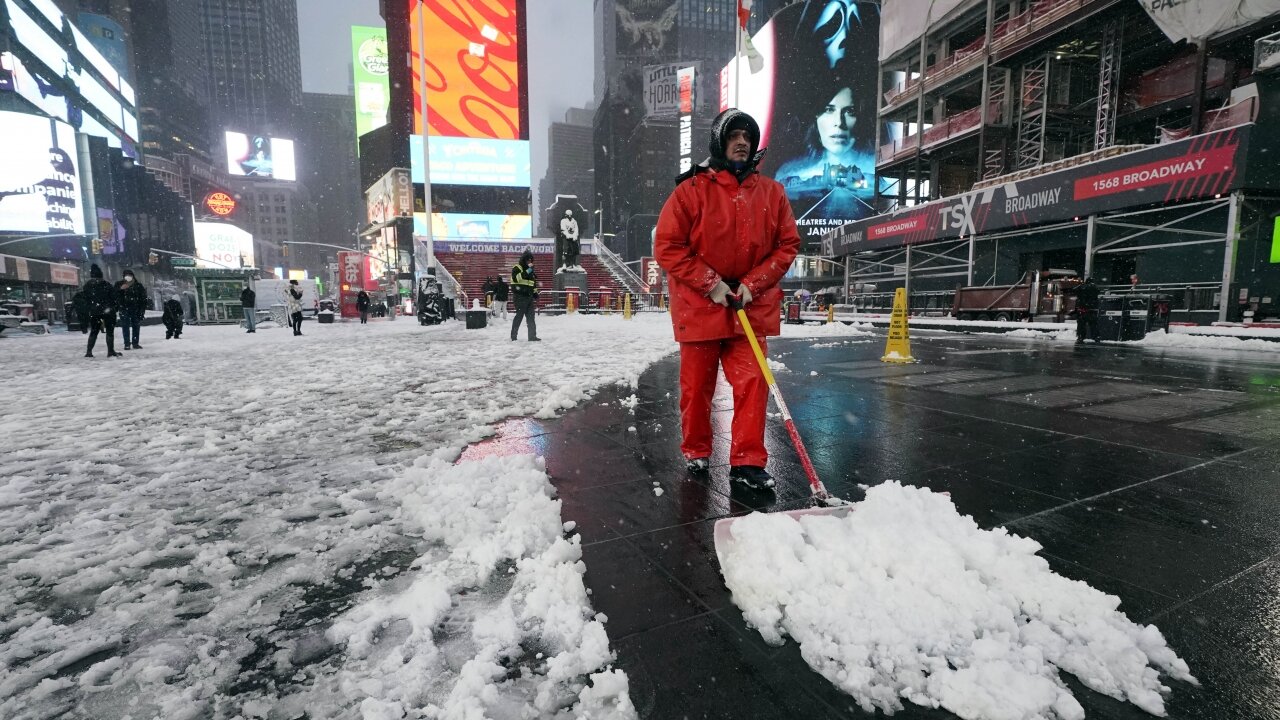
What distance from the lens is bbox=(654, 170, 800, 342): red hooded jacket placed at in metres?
2.96

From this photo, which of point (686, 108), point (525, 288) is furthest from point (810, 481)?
point (686, 108)

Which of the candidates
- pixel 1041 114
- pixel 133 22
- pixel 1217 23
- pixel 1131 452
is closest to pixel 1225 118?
pixel 1217 23

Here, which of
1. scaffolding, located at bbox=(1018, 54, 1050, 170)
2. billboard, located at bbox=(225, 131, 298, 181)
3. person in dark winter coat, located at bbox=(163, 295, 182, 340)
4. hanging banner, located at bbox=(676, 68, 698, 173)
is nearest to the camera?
person in dark winter coat, located at bbox=(163, 295, 182, 340)

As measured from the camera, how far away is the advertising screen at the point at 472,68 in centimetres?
5188

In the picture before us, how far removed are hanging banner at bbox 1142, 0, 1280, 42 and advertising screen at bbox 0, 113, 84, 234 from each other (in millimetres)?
58721

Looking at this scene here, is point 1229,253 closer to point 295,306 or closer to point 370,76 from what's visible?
point 295,306

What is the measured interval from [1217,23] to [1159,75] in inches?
165

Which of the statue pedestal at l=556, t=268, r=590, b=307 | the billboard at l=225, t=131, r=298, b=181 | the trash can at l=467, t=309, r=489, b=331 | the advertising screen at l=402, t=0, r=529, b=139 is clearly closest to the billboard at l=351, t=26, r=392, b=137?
the billboard at l=225, t=131, r=298, b=181

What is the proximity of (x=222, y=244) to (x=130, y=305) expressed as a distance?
8163 cm

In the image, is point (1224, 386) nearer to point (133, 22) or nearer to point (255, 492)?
point (255, 492)

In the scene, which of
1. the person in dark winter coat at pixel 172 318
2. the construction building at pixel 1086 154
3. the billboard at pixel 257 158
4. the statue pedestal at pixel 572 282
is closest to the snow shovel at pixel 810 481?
the construction building at pixel 1086 154

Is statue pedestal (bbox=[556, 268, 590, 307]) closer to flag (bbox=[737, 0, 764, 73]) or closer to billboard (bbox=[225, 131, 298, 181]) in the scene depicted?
flag (bbox=[737, 0, 764, 73])

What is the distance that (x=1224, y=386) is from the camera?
228 inches

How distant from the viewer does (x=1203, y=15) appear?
1662 centimetres
